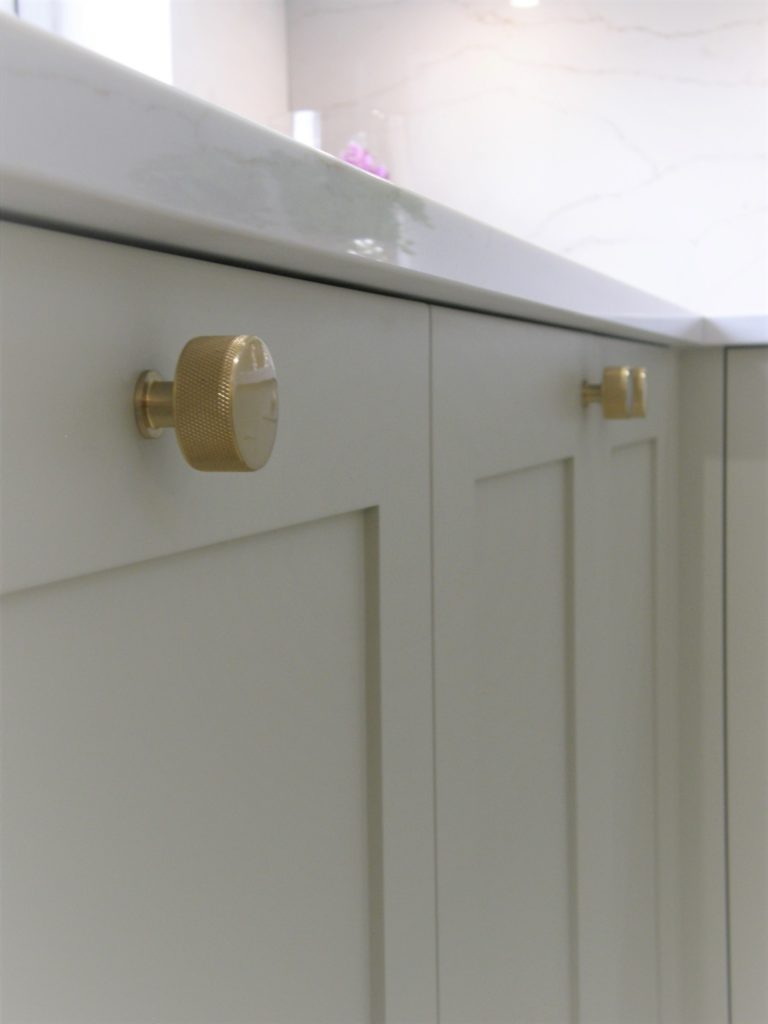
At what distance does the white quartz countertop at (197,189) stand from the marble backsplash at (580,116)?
47.1 inches

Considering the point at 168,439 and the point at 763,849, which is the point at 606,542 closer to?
the point at 763,849

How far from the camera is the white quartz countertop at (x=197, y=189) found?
208 mm

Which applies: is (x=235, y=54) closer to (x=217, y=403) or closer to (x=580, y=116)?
(x=580, y=116)

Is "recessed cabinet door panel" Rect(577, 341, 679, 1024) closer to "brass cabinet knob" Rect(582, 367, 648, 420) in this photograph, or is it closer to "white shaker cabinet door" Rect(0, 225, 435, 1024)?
"brass cabinet knob" Rect(582, 367, 648, 420)

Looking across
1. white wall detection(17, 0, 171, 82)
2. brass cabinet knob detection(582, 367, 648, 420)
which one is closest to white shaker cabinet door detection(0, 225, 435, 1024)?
brass cabinet knob detection(582, 367, 648, 420)

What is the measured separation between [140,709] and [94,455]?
0.22 feet

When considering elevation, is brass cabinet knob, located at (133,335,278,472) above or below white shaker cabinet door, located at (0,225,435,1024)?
above

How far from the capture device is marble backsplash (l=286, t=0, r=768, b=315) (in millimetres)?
1545

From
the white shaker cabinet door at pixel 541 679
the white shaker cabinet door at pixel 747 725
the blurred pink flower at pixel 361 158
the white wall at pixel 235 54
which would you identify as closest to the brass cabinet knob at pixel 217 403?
the white shaker cabinet door at pixel 541 679

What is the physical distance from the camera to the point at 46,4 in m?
1.39

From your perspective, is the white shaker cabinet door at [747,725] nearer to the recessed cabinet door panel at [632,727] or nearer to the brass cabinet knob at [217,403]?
the recessed cabinet door panel at [632,727]

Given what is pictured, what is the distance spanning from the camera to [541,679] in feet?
2.06

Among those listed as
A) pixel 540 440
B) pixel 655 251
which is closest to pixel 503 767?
pixel 540 440

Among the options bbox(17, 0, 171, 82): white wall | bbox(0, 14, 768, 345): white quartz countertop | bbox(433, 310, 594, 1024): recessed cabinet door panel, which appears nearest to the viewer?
bbox(0, 14, 768, 345): white quartz countertop
